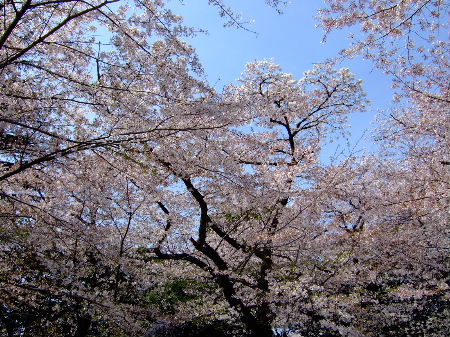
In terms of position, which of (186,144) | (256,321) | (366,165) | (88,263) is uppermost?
(366,165)

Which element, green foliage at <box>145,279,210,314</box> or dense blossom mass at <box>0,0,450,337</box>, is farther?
green foliage at <box>145,279,210,314</box>

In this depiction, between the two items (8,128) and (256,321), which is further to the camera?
(256,321)

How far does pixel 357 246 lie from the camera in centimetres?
800

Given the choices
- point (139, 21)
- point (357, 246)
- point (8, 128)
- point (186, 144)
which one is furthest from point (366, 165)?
point (8, 128)

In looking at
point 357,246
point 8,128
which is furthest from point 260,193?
point 8,128

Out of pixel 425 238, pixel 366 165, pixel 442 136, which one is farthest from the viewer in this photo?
pixel 366 165

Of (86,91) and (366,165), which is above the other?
(366,165)

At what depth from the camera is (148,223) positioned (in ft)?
28.3

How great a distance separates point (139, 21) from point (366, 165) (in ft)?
29.5

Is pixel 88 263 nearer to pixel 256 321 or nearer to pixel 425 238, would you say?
pixel 256 321

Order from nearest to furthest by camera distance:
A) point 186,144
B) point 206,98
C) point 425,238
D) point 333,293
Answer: point 206,98 < point 186,144 < point 333,293 < point 425,238

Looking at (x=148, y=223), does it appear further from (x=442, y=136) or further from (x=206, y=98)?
(x=442, y=136)

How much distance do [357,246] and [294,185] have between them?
2121 mm

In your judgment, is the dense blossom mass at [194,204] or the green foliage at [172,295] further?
the green foliage at [172,295]
